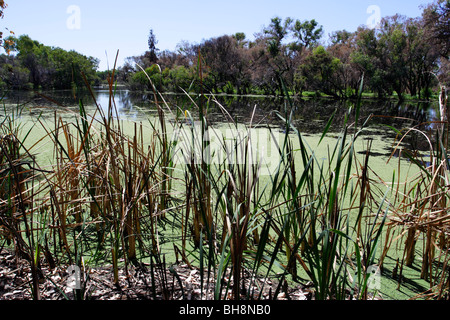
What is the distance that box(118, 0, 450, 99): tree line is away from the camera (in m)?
18.4

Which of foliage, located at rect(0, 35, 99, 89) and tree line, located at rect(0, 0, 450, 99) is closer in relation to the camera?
tree line, located at rect(0, 0, 450, 99)

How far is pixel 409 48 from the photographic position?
1909 cm

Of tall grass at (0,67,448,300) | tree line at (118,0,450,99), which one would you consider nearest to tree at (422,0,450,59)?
tree line at (118,0,450,99)

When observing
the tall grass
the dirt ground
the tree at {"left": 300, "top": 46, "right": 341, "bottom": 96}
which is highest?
the tree at {"left": 300, "top": 46, "right": 341, "bottom": 96}

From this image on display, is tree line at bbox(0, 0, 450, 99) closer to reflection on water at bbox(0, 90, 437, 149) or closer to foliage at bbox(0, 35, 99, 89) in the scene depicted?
foliage at bbox(0, 35, 99, 89)

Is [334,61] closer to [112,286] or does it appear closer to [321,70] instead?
[321,70]

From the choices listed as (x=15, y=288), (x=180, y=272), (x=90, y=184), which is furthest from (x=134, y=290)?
(x=90, y=184)

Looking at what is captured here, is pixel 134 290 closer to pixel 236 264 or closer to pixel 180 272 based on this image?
pixel 180 272

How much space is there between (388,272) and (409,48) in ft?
71.3

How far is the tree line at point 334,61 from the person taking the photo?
18.4m

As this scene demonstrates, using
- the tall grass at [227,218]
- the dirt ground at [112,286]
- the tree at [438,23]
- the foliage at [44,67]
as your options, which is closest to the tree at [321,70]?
the tree at [438,23]

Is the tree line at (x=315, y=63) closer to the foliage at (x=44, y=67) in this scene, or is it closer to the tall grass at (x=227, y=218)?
the foliage at (x=44, y=67)

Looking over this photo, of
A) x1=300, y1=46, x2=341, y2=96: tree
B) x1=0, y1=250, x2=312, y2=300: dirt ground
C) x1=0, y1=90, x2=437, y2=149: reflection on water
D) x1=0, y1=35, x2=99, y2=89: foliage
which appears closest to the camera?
x1=0, y1=250, x2=312, y2=300: dirt ground
